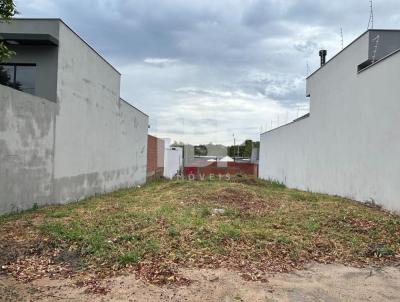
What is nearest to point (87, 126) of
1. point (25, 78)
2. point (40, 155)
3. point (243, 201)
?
point (25, 78)

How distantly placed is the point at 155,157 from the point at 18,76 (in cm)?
2216

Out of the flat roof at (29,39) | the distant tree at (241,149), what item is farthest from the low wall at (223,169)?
the distant tree at (241,149)

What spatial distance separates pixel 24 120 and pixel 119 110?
10.1 m

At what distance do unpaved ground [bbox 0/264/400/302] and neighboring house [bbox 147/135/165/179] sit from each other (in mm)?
25200

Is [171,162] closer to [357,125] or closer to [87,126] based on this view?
[87,126]

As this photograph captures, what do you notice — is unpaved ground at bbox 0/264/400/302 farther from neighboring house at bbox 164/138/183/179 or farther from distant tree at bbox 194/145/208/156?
distant tree at bbox 194/145/208/156

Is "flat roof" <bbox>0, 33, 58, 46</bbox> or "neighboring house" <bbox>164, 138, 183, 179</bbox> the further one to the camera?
→ "neighboring house" <bbox>164, 138, 183, 179</bbox>

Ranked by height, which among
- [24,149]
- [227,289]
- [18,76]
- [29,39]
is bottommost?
[227,289]

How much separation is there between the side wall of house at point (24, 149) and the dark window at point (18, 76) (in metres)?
1.38

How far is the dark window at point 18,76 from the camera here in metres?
12.4

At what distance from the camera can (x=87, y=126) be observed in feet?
49.0

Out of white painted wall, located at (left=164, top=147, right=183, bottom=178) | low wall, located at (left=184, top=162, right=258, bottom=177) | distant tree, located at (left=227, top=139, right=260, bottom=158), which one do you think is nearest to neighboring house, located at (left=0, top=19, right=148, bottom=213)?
low wall, located at (left=184, top=162, right=258, bottom=177)

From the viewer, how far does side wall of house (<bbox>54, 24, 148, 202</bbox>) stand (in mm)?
12547

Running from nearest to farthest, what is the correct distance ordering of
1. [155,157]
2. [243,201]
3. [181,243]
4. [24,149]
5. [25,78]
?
[181,243], [24,149], [243,201], [25,78], [155,157]
